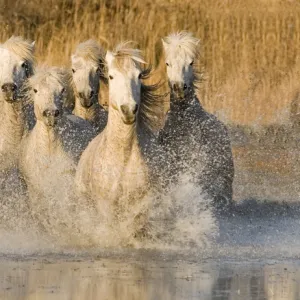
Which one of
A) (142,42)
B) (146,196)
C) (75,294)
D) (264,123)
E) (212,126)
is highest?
(142,42)

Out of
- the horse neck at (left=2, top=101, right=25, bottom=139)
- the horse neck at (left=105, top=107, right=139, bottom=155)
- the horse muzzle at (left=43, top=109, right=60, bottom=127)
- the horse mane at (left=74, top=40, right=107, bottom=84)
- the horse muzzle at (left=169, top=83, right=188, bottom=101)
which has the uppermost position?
the horse mane at (left=74, top=40, right=107, bottom=84)

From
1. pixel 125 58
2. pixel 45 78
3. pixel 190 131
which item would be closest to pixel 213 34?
pixel 190 131

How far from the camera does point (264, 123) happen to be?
21000 mm

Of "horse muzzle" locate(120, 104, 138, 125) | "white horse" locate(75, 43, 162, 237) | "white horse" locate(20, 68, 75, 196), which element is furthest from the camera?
"white horse" locate(20, 68, 75, 196)

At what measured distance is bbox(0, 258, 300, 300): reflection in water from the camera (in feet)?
30.1

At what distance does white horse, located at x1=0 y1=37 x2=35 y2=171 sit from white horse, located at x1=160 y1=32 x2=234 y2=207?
57.8 inches

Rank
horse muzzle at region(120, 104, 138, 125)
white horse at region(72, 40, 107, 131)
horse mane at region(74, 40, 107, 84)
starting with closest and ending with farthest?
horse muzzle at region(120, 104, 138, 125) < white horse at region(72, 40, 107, 131) < horse mane at region(74, 40, 107, 84)

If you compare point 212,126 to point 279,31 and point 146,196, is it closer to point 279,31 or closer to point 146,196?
point 146,196

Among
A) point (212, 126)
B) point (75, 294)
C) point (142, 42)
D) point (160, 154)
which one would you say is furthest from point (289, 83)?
point (75, 294)

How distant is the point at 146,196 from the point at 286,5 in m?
11.7

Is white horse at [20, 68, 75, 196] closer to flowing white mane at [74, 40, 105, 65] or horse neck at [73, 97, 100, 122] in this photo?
flowing white mane at [74, 40, 105, 65]

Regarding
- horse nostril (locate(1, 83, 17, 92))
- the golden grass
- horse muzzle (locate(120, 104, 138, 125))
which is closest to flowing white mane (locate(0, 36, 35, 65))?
horse nostril (locate(1, 83, 17, 92))

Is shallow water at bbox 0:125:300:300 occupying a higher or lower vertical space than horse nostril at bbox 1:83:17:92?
lower

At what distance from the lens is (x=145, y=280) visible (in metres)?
9.88
